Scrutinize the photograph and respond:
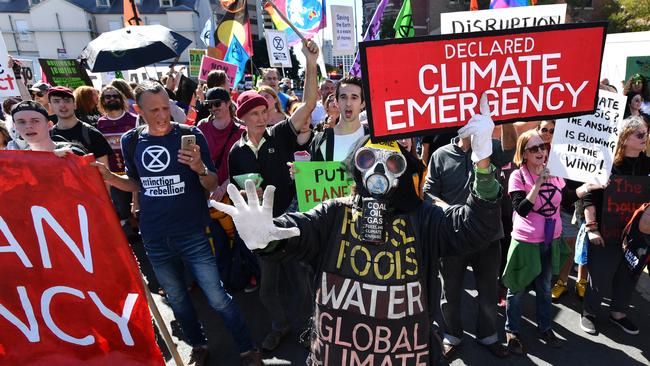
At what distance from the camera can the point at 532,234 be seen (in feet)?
10.6

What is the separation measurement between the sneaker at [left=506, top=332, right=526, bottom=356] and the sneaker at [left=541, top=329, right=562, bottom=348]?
27 cm

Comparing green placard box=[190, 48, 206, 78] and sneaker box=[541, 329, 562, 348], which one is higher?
green placard box=[190, 48, 206, 78]

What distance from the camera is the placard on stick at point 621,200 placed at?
334 cm

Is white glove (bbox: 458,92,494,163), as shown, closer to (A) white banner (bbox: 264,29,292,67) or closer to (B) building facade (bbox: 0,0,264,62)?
(A) white banner (bbox: 264,29,292,67)

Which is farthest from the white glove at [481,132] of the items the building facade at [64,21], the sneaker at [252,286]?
the building facade at [64,21]

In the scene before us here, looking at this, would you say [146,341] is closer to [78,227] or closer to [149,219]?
[78,227]

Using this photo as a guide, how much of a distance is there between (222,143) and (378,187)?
2583 mm

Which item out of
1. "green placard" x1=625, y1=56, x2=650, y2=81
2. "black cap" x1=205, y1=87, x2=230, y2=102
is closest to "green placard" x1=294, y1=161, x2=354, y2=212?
"black cap" x1=205, y1=87, x2=230, y2=102

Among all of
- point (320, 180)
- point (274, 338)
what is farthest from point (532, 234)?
point (274, 338)

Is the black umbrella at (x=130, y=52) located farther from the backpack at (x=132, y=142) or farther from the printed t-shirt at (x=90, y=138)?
the backpack at (x=132, y=142)

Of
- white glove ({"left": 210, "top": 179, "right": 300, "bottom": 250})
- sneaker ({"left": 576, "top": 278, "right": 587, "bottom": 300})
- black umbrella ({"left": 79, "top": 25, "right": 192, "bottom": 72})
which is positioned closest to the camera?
white glove ({"left": 210, "top": 179, "right": 300, "bottom": 250})

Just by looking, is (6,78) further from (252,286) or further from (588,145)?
(588,145)

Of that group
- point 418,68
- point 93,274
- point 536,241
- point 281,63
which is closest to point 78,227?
point 93,274

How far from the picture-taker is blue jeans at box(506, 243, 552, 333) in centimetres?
329
